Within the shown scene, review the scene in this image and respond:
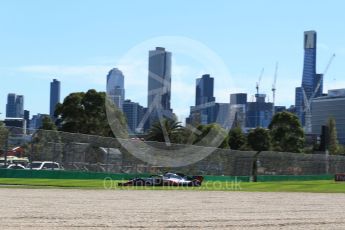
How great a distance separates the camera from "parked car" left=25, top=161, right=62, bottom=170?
197ft

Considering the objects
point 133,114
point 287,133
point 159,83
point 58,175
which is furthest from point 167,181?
point 287,133

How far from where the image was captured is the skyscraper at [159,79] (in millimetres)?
60219

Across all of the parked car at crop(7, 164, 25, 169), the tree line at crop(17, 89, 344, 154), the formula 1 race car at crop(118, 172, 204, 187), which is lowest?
the formula 1 race car at crop(118, 172, 204, 187)

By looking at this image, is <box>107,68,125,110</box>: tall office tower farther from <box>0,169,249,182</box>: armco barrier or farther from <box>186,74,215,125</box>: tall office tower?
<box>0,169,249,182</box>: armco barrier

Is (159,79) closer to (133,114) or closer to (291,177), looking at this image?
(133,114)

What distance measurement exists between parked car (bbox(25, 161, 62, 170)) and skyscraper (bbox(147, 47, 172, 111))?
1160 cm

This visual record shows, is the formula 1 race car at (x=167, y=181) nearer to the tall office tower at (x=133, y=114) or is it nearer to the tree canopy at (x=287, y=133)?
the tall office tower at (x=133, y=114)

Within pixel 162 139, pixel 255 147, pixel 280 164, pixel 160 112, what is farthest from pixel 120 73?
pixel 255 147

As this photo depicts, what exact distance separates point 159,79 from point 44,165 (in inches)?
531

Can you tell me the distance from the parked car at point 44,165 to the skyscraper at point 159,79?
1160 cm

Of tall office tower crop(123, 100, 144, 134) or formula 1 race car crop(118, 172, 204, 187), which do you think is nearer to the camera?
formula 1 race car crop(118, 172, 204, 187)

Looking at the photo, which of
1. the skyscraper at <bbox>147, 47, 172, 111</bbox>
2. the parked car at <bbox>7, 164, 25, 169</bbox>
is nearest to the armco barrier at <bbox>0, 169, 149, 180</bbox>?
the parked car at <bbox>7, 164, 25, 169</bbox>

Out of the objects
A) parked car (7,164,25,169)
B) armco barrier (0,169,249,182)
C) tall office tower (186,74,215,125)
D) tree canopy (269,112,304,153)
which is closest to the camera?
armco barrier (0,169,249,182)

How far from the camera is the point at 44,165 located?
2397 inches
